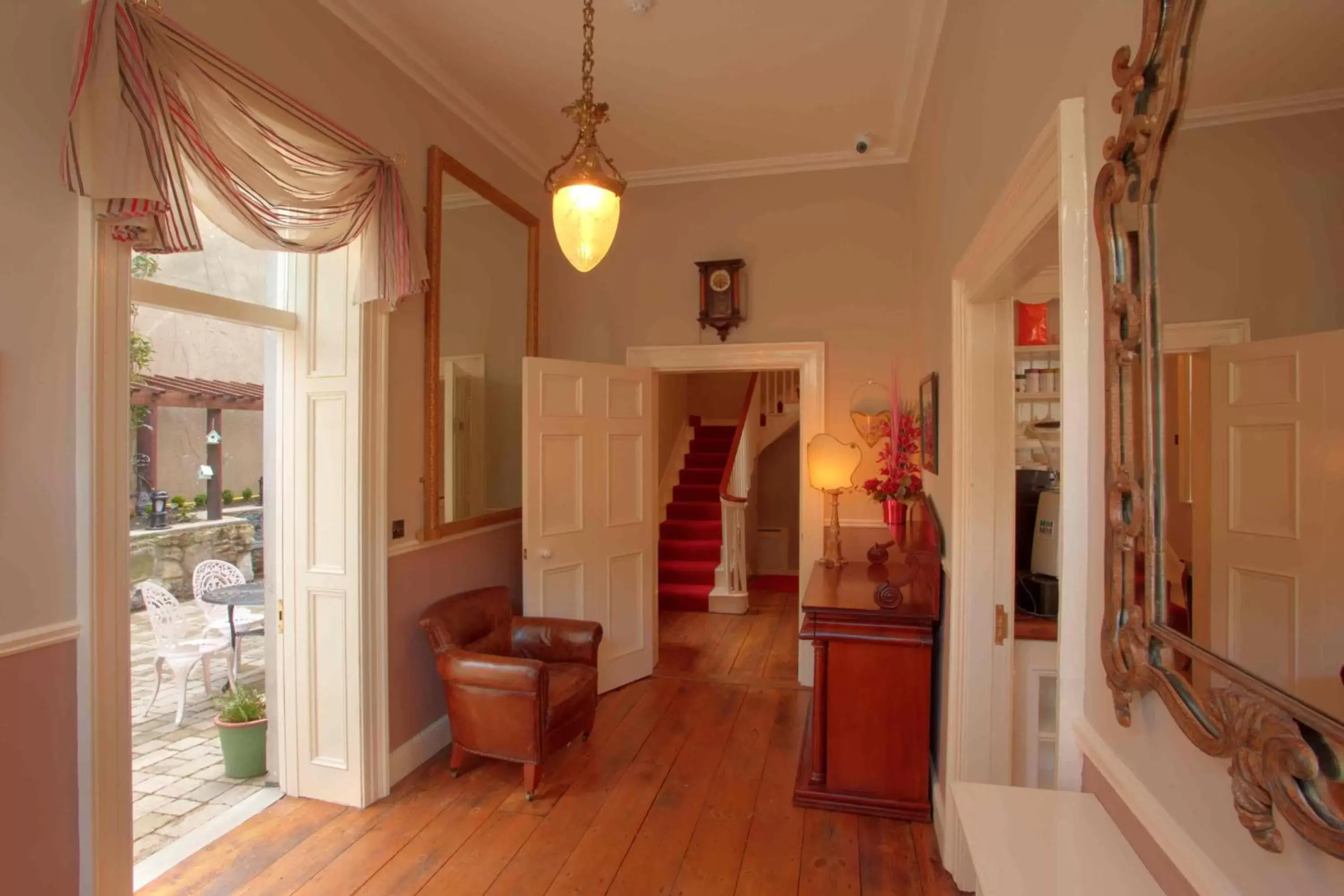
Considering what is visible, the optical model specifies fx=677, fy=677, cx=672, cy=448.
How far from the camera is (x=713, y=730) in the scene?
3.67 metres

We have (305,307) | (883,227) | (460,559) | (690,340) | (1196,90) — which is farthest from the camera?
(690,340)

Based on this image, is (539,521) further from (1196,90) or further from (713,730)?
(1196,90)

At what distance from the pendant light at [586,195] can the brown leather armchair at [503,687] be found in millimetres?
1747

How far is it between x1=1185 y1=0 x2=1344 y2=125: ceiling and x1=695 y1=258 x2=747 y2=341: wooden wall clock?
3.56m

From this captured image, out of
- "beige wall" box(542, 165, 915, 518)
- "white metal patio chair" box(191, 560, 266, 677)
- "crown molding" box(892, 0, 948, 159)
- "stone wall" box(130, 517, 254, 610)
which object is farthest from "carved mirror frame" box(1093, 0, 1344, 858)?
"stone wall" box(130, 517, 254, 610)

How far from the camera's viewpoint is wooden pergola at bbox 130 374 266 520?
4.57 m

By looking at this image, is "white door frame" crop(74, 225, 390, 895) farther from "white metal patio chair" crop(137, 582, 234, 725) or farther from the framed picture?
the framed picture

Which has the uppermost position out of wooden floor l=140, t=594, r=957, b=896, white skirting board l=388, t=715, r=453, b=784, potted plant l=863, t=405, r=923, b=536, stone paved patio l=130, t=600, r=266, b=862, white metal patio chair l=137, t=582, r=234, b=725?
potted plant l=863, t=405, r=923, b=536

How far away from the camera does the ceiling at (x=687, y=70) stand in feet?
9.09

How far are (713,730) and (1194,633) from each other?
3.18 m

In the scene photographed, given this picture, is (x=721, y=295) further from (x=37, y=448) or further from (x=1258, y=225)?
(x=1258, y=225)

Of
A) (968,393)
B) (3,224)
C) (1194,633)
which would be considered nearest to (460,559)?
(3,224)

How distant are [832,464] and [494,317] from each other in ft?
6.77

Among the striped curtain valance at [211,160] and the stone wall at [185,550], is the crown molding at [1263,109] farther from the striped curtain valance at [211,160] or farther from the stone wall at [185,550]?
the stone wall at [185,550]
